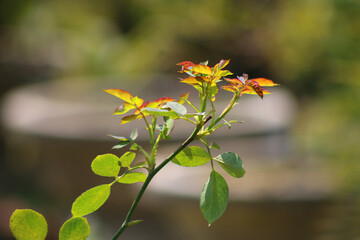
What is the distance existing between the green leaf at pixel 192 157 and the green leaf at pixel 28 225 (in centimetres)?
7

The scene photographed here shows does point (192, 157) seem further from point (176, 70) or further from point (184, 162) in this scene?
point (176, 70)

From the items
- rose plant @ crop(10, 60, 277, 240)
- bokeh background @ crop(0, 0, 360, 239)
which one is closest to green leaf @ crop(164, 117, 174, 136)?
rose plant @ crop(10, 60, 277, 240)

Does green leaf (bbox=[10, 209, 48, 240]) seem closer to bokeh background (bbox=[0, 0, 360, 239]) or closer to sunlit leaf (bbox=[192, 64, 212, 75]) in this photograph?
sunlit leaf (bbox=[192, 64, 212, 75])

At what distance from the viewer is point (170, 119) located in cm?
34

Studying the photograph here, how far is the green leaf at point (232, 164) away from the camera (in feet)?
0.99

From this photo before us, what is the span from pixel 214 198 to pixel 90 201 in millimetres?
64

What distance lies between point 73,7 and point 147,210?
18.9ft

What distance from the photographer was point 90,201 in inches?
12.3

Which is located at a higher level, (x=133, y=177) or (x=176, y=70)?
(x=176, y=70)

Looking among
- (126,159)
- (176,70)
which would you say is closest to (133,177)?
(126,159)

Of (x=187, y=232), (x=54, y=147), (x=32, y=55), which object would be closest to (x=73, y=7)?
(x=32, y=55)

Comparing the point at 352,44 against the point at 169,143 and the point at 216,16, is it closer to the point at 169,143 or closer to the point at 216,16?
the point at 169,143

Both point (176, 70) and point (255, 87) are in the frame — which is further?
point (176, 70)

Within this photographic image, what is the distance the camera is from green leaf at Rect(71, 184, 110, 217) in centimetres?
31
